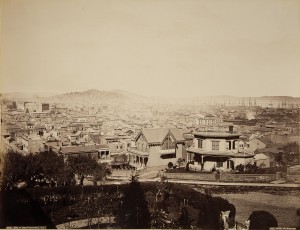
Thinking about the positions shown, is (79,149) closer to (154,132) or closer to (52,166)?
(52,166)

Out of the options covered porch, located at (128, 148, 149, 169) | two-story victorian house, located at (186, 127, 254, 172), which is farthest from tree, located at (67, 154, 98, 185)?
two-story victorian house, located at (186, 127, 254, 172)

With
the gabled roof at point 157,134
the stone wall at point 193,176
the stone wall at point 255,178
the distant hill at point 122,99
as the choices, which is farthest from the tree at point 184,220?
the distant hill at point 122,99

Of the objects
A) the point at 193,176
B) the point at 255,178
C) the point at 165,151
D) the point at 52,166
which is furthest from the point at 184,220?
the point at 52,166

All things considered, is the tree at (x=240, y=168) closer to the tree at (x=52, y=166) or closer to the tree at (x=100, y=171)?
the tree at (x=100, y=171)

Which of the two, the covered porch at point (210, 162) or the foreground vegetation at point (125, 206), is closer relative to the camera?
the foreground vegetation at point (125, 206)

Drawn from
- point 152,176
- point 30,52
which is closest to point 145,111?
point 152,176

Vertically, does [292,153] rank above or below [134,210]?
above
